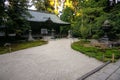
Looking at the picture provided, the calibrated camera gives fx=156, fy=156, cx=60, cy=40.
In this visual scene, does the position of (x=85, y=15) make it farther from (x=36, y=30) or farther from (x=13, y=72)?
(x=13, y=72)

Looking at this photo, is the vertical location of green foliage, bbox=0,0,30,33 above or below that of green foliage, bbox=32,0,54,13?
below

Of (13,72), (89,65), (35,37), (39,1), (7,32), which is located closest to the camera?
(13,72)

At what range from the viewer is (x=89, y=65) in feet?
38.5

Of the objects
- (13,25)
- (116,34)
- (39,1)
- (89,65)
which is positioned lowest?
(89,65)

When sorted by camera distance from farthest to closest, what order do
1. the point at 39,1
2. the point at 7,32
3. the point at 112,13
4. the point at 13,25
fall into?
the point at 39,1, the point at 112,13, the point at 7,32, the point at 13,25

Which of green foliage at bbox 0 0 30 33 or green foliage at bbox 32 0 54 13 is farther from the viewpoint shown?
green foliage at bbox 32 0 54 13

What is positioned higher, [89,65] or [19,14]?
[19,14]

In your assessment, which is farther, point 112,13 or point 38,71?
point 112,13

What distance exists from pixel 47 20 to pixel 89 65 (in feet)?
73.5

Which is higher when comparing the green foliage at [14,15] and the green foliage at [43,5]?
the green foliage at [43,5]

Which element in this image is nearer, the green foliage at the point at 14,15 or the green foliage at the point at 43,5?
the green foliage at the point at 14,15

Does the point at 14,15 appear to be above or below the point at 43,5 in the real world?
below

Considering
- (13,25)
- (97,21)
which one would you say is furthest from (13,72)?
(97,21)

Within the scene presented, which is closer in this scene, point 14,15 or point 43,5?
point 14,15
